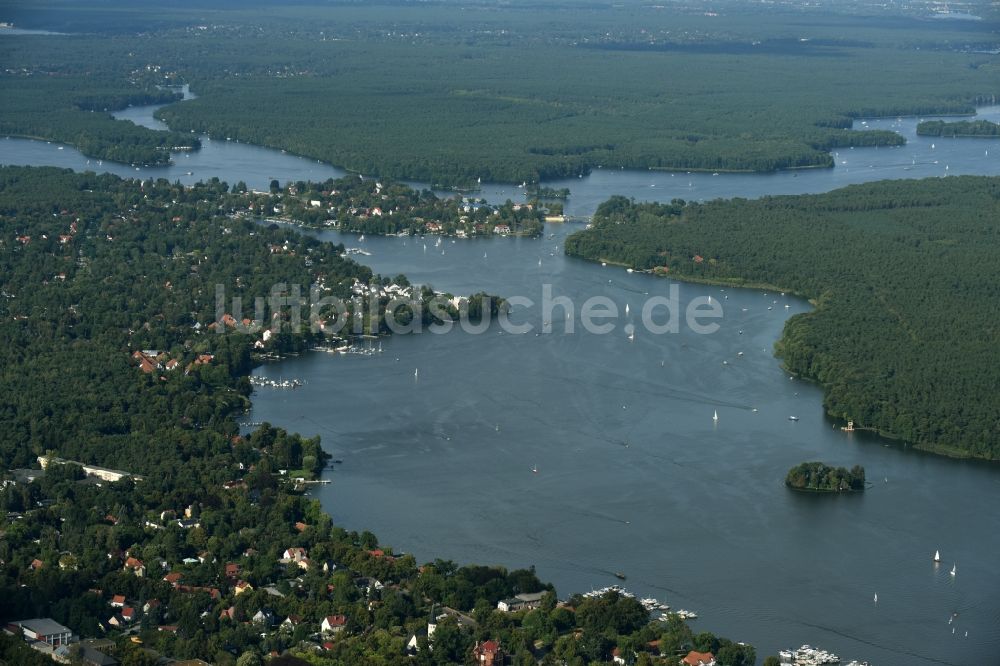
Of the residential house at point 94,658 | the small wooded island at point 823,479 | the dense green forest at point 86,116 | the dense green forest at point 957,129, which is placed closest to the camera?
the residential house at point 94,658

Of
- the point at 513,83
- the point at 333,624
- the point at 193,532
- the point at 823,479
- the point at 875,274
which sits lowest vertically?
the point at 333,624

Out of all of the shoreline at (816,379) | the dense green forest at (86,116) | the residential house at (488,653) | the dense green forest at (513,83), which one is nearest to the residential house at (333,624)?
the residential house at (488,653)

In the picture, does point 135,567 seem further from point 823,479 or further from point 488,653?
point 823,479

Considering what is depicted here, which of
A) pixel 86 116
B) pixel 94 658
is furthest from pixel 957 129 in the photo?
pixel 94 658

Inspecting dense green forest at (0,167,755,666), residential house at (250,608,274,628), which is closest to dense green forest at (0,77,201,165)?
dense green forest at (0,167,755,666)

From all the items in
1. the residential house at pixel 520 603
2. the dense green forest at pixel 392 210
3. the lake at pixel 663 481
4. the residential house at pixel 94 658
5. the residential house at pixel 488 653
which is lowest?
the residential house at pixel 488 653

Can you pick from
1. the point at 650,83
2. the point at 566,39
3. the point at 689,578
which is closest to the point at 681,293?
the point at 689,578

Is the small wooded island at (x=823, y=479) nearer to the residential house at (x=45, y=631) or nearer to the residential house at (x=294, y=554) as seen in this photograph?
Result: the residential house at (x=294, y=554)
